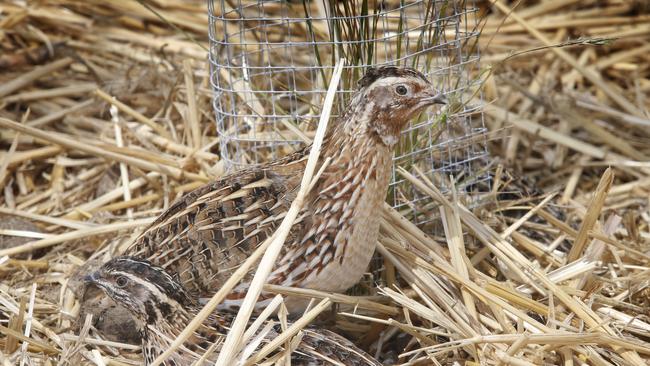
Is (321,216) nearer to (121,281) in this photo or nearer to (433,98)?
(433,98)

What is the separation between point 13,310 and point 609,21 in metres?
4.90

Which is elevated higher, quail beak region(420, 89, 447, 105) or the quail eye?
quail beak region(420, 89, 447, 105)

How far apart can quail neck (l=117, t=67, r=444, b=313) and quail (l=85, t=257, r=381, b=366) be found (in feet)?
0.68

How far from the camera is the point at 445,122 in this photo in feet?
16.0

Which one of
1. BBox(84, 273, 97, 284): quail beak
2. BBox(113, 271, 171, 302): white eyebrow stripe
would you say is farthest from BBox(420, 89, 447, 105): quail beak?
BBox(84, 273, 97, 284): quail beak

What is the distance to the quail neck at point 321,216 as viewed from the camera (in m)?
4.24

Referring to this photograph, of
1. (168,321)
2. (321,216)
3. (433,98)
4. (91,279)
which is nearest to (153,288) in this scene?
(168,321)

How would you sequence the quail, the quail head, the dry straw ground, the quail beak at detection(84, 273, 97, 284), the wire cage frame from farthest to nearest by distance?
the wire cage frame, the dry straw ground, the quail head, the quail beak at detection(84, 273, 97, 284), the quail

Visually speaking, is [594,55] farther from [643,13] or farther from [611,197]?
[611,197]

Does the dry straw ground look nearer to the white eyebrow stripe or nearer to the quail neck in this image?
the quail neck

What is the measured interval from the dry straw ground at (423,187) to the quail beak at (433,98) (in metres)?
0.60

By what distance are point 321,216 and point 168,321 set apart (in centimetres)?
82

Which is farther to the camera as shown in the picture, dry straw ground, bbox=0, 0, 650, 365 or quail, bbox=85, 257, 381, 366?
dry straw ground, bbox=0, 0, 650, 365

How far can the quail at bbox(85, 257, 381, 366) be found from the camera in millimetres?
3984
